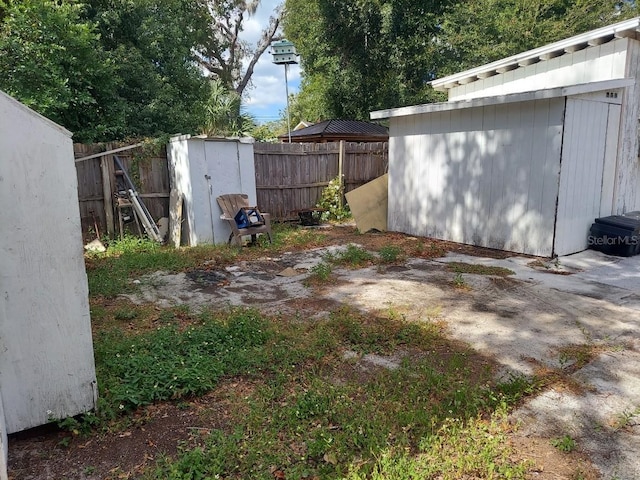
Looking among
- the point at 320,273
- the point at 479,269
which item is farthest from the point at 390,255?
the point at 320,273

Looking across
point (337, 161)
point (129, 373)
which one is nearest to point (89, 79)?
point (337, 161)

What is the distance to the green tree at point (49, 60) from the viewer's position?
6.52m

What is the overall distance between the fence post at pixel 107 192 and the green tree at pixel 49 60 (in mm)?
1029

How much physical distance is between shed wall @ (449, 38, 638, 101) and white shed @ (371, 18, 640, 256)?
0.02m

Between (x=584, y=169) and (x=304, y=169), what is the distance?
5.13 metres

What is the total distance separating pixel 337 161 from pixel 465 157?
10.9 ft

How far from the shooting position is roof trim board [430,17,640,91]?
20.5 ft

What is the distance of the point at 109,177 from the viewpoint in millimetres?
6895

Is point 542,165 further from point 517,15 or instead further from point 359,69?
point 517,15

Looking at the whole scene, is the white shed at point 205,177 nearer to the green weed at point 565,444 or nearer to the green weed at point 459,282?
the green weed at point 459,282

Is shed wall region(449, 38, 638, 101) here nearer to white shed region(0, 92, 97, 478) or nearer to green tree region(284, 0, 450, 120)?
green tree region(284, 0, 450, 120)

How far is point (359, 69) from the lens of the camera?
15.4 m

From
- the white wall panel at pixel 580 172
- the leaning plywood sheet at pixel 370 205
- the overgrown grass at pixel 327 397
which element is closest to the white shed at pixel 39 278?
the overgrown grass at pixel 327 397

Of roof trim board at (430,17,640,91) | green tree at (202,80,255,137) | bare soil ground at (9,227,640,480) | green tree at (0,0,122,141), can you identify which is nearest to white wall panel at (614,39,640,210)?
roof trim board at (430,17,640,91)
